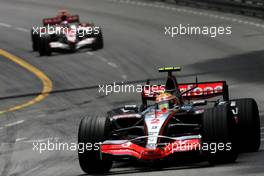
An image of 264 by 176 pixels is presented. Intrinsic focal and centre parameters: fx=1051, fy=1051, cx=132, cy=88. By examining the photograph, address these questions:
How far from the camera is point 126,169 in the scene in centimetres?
1834

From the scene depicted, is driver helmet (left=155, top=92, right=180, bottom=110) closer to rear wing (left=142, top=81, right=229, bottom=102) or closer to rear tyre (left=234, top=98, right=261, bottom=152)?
rear wing (left=142, top=81, right=229, bottom=102)

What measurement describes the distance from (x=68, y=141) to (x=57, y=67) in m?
14.8

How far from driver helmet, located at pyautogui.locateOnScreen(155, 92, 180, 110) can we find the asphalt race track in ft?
4.11

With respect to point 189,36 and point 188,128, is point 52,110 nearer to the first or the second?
point 188,128

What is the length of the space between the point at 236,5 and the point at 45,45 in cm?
1098

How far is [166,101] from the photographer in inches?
760

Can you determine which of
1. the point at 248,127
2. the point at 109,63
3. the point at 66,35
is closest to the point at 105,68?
the point at 109,63

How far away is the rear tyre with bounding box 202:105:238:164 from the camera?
56.1 feet

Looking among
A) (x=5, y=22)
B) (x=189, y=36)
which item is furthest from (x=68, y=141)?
(x=5, y=22)

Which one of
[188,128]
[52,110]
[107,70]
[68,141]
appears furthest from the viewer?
[107,70]

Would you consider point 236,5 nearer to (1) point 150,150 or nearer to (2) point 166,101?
(2) point 166,101

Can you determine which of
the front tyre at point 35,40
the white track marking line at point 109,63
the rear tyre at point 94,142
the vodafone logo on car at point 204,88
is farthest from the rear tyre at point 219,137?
the front tyre at point 35,40

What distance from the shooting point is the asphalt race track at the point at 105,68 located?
20109mm

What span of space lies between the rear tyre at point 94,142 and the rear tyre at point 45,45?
70.6 feet
